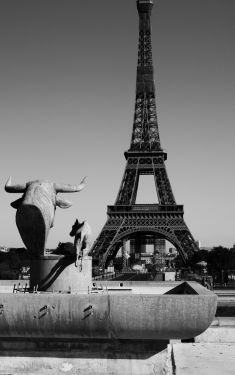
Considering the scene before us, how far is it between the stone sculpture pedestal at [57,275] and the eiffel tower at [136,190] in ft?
168

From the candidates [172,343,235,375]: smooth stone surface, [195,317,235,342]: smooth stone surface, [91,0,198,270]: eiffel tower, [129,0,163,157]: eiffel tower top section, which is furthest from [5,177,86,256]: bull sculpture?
[129,0,163,157]: eiffel tower top section

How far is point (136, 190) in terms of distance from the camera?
78.2 meters

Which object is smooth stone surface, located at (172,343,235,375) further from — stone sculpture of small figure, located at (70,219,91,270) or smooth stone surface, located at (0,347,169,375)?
stone sculpture of small figure, located at (70,219,91,270)

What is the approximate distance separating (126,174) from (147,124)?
35.0ft

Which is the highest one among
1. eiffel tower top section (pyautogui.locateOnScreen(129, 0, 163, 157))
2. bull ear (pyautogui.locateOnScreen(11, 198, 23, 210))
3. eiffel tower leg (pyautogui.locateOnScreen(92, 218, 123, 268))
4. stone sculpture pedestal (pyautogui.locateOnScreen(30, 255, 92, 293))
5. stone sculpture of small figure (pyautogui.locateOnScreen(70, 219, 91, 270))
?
eiffel tower top section (pyautogui.locateOnScreen(129, 0, 163, 157))

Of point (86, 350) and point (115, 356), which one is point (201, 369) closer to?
point (115, 356)

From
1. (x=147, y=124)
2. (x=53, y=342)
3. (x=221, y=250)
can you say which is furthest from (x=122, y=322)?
(x=147, y=124)

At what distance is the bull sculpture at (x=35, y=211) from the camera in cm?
1535

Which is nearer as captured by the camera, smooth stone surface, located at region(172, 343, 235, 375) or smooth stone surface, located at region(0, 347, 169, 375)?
smooth stone surface, located at region(172, 343, 235, 375)

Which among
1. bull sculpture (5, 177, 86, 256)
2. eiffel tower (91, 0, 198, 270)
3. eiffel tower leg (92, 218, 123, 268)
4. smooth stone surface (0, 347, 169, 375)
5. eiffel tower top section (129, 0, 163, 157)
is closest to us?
smooth stone surface (0, 347, 169, 375)

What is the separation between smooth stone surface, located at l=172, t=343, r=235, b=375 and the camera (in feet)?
41.0

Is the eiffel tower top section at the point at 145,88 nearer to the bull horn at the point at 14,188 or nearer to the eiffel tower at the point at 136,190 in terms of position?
the eiffel tower at the point at 136,190

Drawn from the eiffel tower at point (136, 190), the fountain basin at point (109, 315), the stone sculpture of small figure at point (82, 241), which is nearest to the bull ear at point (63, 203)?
the stone sculpture of small figure at point (82, 241)

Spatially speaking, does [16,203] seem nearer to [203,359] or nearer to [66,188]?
[66,188]
